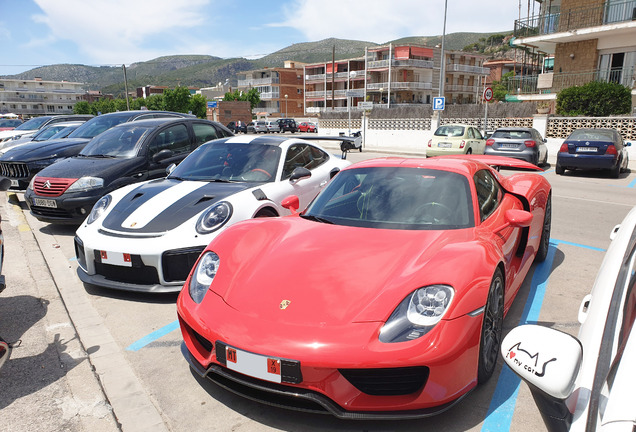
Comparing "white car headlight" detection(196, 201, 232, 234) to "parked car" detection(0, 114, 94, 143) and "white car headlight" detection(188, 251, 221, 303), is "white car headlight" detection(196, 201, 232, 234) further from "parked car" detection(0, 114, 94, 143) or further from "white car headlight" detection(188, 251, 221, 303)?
"parked car" detection(0, 114, 94, 143)

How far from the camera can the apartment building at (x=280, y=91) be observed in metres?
A: 94.7

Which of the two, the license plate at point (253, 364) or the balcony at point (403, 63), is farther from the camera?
the balcony at point (403, 63)

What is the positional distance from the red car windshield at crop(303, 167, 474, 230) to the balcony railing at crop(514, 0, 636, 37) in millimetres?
26033

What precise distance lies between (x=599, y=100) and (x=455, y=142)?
8676 millimetres

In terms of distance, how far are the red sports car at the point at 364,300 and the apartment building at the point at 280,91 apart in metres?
91.5

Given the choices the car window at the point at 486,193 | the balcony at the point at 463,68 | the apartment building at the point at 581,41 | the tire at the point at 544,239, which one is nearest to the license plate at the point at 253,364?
the car window at the point at 486,193

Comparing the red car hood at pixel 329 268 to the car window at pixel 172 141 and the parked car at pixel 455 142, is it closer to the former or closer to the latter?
the car window at pixel 172 141

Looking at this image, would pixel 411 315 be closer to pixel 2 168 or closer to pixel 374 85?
pixel 2 168

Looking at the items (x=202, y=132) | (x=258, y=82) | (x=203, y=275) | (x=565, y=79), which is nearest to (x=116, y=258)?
(x=203, y=275)

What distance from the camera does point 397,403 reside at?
2.24 meters

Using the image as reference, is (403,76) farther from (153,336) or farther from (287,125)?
(153,336)

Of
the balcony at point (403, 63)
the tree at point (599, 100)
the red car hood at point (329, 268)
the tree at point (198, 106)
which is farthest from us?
the tree at point (198, 106)

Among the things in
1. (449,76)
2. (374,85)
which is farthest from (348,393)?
(449,76)

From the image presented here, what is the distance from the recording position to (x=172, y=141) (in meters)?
7.53
